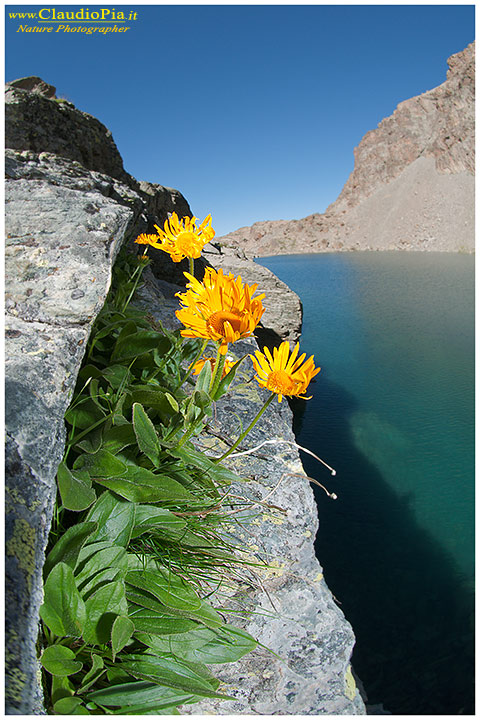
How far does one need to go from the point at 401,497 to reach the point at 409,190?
63.1m

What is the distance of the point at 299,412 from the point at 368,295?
8297 mm

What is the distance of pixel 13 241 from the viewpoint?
117cm

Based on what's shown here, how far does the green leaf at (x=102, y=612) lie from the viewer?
0.85 meters

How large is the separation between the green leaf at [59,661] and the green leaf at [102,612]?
43 millimetres

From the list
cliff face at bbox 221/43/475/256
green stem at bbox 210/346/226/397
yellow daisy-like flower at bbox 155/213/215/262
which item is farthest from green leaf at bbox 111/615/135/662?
cliff face at bbox 221/43/475/256

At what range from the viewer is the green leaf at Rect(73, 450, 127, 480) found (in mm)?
1018

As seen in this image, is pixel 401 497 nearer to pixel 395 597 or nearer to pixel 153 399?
pixel 395 597

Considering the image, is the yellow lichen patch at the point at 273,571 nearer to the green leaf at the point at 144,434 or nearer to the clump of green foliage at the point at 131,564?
the clump of green foliage at the point at 131,564

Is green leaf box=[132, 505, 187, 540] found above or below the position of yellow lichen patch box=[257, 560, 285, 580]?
above

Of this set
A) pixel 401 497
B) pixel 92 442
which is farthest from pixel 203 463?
pixel 401 497

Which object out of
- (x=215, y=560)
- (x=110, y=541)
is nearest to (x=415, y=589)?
(x=215, y=560)

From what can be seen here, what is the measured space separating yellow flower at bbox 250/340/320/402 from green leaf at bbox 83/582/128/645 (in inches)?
22.7

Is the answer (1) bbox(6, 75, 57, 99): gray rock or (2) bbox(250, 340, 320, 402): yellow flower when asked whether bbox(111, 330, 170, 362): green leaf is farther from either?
(1) bbox(6, 75, 57, 99): gray rock

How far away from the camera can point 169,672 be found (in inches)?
35.8
